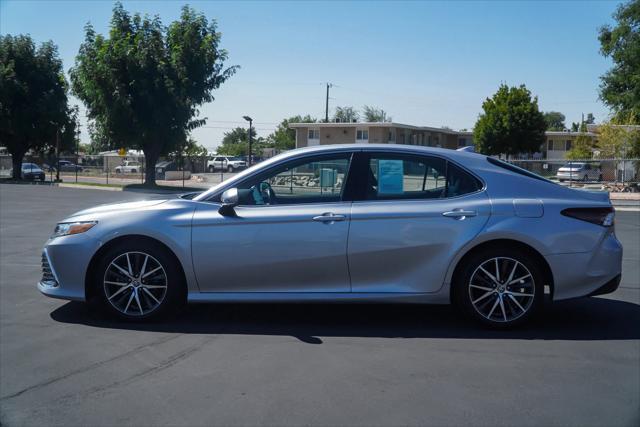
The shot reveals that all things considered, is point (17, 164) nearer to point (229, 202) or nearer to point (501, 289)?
point (229, 202)

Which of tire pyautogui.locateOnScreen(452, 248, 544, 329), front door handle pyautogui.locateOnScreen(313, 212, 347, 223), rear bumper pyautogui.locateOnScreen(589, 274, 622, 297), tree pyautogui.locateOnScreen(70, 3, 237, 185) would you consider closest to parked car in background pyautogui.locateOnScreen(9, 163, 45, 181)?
tree pyautogui.locateOnScreen(70, 3, 237, 185)

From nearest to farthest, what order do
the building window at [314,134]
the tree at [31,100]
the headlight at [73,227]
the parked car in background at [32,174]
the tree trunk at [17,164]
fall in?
1. the headlight at [73,227]
2. the tree at [31,100]
3. the tree trunk at [17,164]
4. the parked car in background at [32,174]
5. the building window at [314,134]

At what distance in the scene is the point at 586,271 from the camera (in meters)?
5.60

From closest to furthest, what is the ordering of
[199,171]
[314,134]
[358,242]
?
[358,242]
[314,134]
[199,171]

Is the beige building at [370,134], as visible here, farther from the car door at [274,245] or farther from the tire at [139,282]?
the tire at [139,282]

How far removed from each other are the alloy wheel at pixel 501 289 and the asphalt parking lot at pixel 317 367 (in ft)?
0.65

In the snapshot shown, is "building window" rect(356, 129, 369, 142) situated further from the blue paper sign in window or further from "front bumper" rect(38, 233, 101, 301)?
"front bumper" rect(38, 233, 101, 301)

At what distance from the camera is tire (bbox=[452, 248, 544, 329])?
18.4 feet

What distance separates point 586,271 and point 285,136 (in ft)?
290

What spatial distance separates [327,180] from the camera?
588cm

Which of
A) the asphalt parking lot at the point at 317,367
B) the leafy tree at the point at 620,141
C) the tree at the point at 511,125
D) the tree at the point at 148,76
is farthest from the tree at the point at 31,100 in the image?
the asphalt parking lot at the point at 317,367

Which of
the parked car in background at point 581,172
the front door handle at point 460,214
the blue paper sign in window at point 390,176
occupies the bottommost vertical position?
the front door handle at point 460,214

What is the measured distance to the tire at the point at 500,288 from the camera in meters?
5.60

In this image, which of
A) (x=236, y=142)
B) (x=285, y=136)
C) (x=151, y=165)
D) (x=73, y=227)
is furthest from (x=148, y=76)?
(x=236, y=142)
